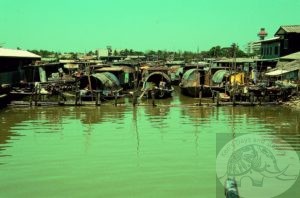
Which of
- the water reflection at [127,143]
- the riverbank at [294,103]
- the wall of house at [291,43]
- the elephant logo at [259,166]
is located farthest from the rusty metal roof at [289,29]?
the elephant logo at [259,166]

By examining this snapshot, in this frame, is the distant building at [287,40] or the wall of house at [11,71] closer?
the wall of house at [11,71]

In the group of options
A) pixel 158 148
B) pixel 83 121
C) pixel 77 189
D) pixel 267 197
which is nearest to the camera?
pixel 267 197

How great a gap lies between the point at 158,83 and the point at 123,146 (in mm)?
21059

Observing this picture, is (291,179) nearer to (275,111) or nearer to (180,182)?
(180,182)

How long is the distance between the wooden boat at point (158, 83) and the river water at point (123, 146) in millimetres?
5142

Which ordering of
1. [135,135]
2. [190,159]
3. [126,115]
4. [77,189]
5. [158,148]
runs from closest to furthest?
[77,189]
[190,159]
[158,148]
[135,135]
[126,115]

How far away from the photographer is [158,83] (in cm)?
3562

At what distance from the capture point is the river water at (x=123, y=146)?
10.5 m

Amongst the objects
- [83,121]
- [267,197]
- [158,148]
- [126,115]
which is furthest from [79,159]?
[126,115]

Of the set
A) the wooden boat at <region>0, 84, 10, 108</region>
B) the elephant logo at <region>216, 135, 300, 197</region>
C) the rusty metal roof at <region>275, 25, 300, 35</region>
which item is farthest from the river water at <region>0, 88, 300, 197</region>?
the rusty metal roof at <region>275, 25, 300, 35</region>

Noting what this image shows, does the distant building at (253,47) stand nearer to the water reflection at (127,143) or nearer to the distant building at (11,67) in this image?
the distant building at (11,67)

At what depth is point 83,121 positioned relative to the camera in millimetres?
20750

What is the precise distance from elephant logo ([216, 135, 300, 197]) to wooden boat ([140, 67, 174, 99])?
14997mm

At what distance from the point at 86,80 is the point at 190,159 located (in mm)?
19702
